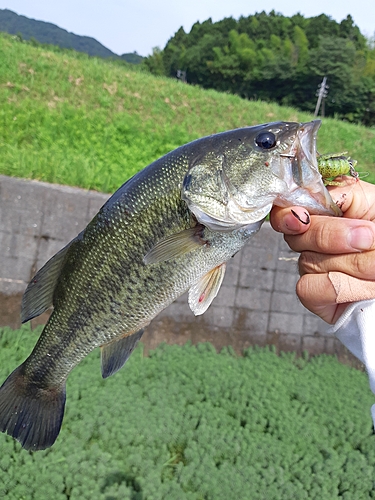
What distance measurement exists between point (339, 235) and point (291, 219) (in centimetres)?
17

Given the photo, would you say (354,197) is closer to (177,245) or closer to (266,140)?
(266,140)

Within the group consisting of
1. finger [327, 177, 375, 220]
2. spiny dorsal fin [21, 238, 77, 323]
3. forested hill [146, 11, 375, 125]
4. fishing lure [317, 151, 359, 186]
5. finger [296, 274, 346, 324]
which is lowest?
spiny dorsal fin [21, 238, 77, 323]

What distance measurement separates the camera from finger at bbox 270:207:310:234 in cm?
149

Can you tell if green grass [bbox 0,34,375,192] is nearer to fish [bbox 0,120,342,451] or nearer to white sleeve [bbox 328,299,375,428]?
fish [bbox 0,120,342,451]

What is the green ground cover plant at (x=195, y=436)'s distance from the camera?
2.93m

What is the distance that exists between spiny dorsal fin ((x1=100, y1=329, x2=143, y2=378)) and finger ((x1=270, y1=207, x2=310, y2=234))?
695 mm

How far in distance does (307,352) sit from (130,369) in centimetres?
238

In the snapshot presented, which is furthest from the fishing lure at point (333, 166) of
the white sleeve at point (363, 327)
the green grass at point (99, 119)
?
the green grass at point (99, 119)

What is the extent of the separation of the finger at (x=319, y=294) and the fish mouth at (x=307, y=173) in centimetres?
28

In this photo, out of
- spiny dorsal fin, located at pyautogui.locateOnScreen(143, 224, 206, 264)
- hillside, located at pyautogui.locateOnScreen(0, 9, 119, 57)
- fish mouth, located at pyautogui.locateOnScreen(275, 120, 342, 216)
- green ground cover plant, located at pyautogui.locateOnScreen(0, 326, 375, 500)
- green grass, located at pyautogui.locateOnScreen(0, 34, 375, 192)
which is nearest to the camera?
fish mouth, located at pyautogui.locateOnScreen(275, 120, 342, 216)

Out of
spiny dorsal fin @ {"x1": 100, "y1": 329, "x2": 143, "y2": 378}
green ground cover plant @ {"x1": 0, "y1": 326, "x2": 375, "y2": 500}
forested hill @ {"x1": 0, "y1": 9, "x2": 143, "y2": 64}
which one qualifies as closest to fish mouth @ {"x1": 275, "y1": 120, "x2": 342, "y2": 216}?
spiny dorsal fin @ {"x1": 100, "y1": 329, "x2": 143, "y2": 378}

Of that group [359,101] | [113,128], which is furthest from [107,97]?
[359,101]

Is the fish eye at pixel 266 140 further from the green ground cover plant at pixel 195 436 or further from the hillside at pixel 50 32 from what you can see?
the hillside at pixel 50 32

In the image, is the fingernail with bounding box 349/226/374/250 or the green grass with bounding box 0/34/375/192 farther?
the green grass with bounding box 0/34/375/192
